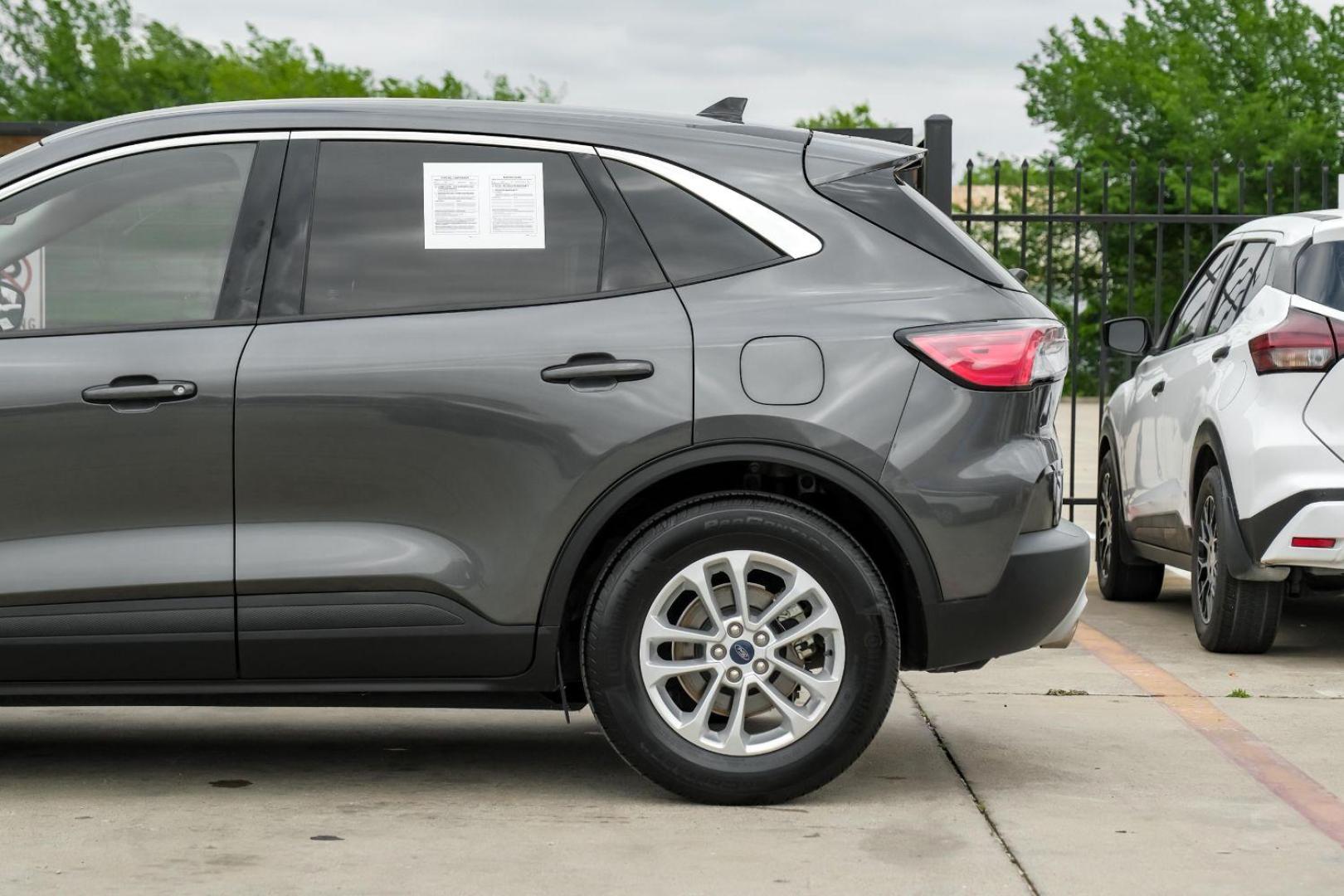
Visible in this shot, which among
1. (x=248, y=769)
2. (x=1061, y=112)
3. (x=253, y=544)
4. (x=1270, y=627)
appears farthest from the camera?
(x=1061, y=112)

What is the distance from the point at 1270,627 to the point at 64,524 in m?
4.74

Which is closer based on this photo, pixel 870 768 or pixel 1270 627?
pixel 870 768

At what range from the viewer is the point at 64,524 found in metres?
4.62

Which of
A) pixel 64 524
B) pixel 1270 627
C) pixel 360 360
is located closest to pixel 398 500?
pixel 360 360

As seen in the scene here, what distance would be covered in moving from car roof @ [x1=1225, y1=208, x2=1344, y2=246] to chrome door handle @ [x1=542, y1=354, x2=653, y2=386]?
3536 millimetres

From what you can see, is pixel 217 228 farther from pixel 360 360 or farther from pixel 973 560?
pixel 973 560

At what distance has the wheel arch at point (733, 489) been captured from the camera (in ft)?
15.3

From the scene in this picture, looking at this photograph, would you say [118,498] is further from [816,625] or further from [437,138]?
[816,625]

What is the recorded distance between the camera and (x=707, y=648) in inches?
185

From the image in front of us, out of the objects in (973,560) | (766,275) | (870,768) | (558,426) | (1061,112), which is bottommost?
(870,768)

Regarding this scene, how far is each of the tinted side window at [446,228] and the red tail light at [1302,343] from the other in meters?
3.17

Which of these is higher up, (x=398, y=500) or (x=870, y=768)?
(x=398, y=500)

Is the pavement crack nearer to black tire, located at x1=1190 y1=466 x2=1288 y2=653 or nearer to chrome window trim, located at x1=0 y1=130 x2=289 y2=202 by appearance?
black tire, located at x1=1190 y1=466 x2=1288 y2=653

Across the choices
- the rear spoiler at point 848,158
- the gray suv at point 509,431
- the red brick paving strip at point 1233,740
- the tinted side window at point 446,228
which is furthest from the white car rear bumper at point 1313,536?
the tinted side window at point 446,228
